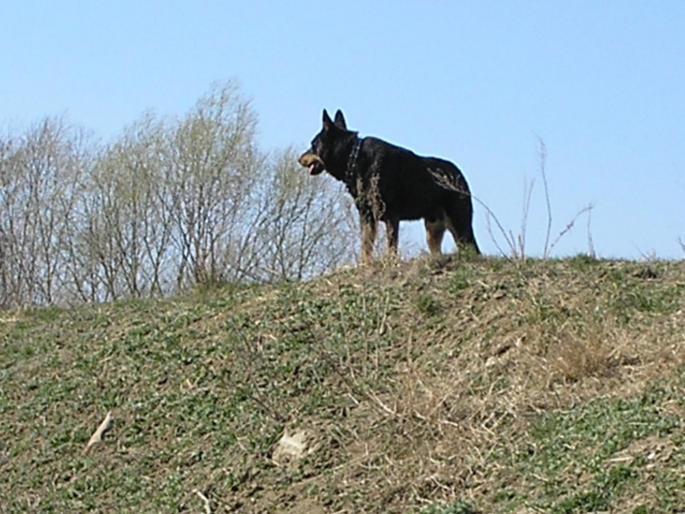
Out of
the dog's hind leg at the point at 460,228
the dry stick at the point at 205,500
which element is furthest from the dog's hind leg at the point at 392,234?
the dry stick at the point at 205,500

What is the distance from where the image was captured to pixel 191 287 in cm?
1413

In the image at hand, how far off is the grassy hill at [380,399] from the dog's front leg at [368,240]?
0.59 ft

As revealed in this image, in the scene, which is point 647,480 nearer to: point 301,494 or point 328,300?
point 301,494

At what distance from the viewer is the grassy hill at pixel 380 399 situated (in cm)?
723

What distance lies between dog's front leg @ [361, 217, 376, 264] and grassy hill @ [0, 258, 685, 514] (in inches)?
7.0

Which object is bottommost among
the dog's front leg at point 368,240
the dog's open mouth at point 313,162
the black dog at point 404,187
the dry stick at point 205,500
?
the dry stick at point 205,500

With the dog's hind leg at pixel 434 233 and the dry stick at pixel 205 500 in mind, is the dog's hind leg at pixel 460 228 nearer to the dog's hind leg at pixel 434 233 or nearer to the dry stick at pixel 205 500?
the dog's hind leg at pixel 434 233

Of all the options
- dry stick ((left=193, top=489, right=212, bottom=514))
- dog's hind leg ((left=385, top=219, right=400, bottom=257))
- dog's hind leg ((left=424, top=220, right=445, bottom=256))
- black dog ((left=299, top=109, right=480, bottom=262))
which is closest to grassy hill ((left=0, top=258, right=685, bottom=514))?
dry stick ((left=193, top=489, right=212, bottom=514))

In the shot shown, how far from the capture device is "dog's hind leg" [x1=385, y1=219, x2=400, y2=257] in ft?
37.6

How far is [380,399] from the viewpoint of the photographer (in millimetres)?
8789

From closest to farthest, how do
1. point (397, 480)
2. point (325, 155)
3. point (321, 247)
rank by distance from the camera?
1. point (397, 480)
2. point (325, 155)
3. point (321, 247)

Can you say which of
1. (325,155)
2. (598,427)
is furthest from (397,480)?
(325,155)

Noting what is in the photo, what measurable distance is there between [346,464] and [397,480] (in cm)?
61

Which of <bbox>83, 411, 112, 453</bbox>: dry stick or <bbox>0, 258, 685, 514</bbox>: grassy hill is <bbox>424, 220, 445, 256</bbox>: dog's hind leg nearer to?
<bbox>0, 258, 685, 514</bbox>: grassy hill
